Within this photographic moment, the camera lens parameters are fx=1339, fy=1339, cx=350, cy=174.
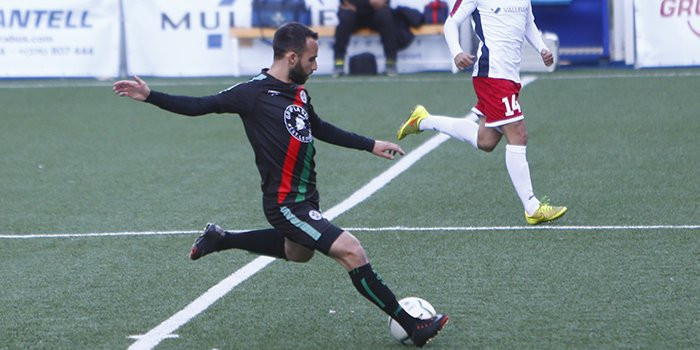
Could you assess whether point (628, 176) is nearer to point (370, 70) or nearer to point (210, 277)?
point (210, 277)

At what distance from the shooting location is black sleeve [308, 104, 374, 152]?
20.0ft

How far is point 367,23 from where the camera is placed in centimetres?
1845

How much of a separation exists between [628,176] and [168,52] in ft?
32.9

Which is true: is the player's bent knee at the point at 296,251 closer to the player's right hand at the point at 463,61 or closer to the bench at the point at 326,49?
the player's right hand at the point at 463,61

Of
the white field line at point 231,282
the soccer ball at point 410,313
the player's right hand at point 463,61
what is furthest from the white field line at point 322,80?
the soccer ball at point 410,313

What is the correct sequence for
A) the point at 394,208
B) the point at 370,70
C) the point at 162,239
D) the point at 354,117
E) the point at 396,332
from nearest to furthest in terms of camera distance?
the point at 396,332 < the point at 162,239 < the point at 394,208 < the point at 354,117 < the point at 370,70

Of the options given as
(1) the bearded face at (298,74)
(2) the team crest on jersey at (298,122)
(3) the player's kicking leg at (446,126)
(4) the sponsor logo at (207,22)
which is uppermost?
(1) the bearded face at (298,74)

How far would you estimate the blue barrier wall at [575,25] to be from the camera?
1958 centimetres

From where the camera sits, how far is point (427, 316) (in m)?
→ 5.85

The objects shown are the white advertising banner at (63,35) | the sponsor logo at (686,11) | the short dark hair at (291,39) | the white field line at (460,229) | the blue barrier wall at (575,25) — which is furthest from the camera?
the blue barrier wall at (575,25)

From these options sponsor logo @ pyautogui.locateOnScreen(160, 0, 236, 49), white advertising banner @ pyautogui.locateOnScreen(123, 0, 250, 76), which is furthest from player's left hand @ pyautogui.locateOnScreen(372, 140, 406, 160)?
sponsor logo @ pyautogui.locateOnScreen(160, 0, 236, 49)

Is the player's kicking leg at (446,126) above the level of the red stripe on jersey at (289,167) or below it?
below

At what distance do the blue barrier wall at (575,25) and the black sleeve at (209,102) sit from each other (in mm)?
14131

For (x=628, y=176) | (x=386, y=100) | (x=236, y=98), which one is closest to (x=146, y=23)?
(x=386, y=100)
